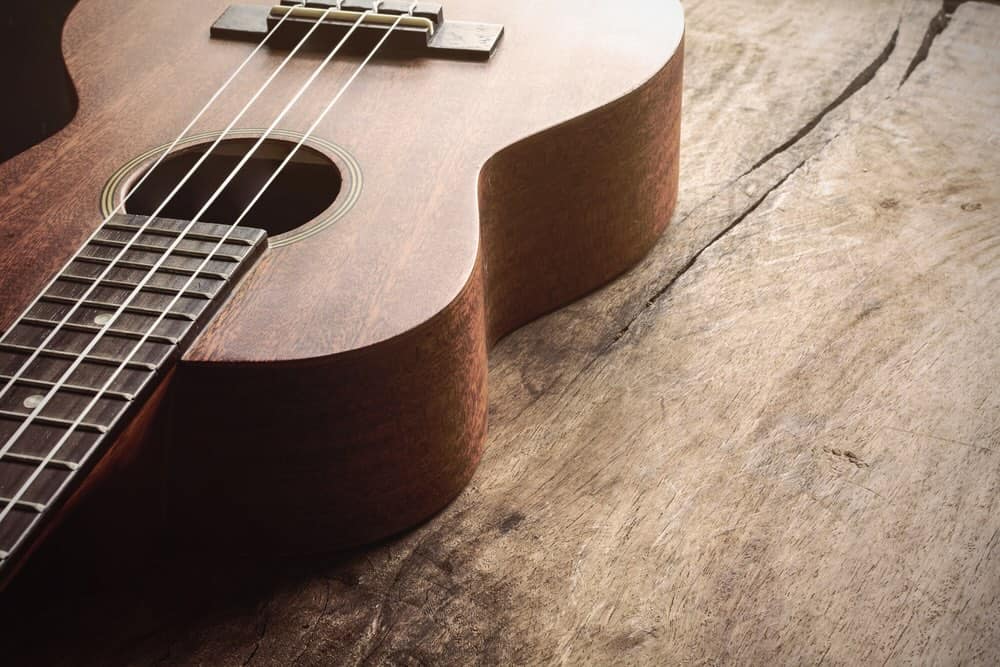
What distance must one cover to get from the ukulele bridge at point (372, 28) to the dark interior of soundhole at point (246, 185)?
228 mm

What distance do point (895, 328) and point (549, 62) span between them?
59cm

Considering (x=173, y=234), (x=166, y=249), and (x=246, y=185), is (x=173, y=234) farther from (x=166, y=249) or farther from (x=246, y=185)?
(x=246, y=185)

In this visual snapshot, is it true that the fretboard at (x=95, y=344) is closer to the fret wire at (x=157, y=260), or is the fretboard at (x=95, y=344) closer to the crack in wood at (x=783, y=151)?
the fret wire at (x=157, y=260)

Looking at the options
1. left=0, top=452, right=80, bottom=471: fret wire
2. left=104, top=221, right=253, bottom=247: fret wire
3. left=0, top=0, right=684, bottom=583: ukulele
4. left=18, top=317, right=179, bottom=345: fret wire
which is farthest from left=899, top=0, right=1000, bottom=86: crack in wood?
left=0, top=452, right=80, bottom=471: fret wire

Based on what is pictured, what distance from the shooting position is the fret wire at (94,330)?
834 mm

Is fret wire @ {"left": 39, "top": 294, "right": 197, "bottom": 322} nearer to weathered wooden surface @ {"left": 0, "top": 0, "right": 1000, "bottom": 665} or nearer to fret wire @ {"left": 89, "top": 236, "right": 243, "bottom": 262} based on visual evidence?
fret wire @ {"left": 89, "top": 236, "right": 243, "bottom": 262}

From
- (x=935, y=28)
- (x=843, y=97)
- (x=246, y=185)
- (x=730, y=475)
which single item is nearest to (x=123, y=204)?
(x=246, y=185)

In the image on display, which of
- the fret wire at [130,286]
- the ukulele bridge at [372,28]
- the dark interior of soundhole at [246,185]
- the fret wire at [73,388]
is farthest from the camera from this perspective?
the ukulele bridge at [372,28]

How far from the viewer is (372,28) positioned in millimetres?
1333

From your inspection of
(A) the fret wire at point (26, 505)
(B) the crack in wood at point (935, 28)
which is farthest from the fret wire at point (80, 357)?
(B) the crack in wood at point (935, 28)

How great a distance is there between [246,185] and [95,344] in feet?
1.39

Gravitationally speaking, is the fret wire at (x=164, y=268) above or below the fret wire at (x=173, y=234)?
below


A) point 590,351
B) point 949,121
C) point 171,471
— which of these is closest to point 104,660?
point 171,471

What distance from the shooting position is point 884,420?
3.81ft
